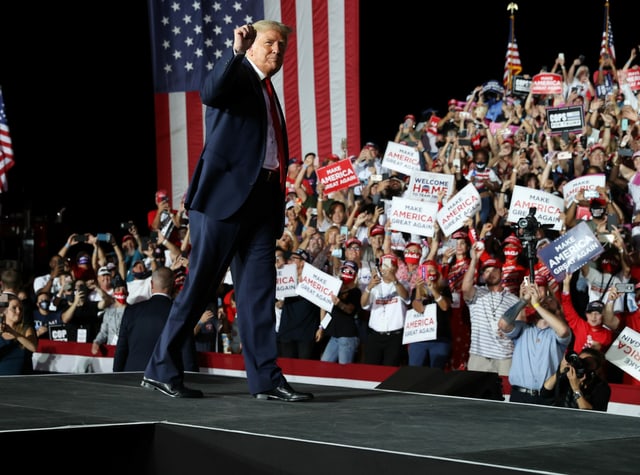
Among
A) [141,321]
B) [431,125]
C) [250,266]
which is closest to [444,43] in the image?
[431,125]

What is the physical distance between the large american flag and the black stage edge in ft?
34.3

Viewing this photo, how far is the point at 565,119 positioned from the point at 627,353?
5657 millimetres

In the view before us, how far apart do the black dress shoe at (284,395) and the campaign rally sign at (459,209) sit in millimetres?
6128

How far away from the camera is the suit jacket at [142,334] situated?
7.84 m

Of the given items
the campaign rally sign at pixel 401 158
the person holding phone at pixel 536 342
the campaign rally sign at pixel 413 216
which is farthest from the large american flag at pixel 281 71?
the person holding phone at pixel 536 342

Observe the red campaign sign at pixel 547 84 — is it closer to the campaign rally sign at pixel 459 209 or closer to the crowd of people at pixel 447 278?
the crowd of people at pixel 447 278

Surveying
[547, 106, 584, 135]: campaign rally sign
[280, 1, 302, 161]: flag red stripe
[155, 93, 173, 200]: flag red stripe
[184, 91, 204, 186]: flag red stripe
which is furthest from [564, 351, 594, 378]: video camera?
[155, 93, 173, 200]: flag red stripe

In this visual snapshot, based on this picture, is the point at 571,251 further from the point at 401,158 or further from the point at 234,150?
the point at 234,150

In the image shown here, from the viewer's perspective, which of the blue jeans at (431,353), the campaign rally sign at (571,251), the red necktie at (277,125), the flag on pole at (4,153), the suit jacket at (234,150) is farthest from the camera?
the flag on pole at (4,153)

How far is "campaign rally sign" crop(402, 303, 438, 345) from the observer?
987 cm

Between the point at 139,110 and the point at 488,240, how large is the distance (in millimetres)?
14431

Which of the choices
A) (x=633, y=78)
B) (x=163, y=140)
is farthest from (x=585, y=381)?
(x=163, y=140)

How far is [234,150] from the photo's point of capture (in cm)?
483

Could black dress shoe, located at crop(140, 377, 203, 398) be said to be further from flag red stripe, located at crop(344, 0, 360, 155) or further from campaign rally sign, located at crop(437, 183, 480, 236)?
flag red stripe, located at crop(344, 0, 360, 155)
